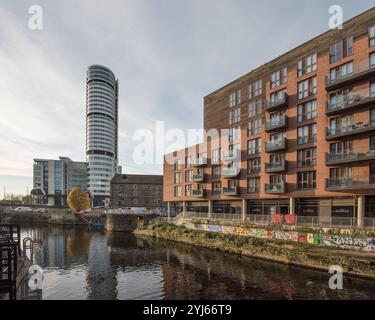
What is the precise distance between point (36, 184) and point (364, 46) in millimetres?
200514

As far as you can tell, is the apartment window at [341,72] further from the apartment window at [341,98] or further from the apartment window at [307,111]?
the apartment window at [307,111]

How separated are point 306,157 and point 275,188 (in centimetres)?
605

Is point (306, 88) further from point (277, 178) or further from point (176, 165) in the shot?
point (176, 165)

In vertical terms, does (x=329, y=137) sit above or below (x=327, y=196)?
above

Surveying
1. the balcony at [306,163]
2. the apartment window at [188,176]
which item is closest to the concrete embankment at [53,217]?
the apartment window at [188,176]

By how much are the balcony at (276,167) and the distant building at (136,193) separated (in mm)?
78271

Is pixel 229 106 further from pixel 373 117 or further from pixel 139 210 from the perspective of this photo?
pixel 139 210

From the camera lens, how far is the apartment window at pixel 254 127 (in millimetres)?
44422

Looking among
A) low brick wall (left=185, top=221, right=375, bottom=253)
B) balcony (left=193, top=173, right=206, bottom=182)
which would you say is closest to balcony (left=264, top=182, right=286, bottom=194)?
low brick wall (left=185, top=221, right=375, bottom=253)

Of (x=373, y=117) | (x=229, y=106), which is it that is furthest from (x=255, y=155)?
(x=373, y=117)

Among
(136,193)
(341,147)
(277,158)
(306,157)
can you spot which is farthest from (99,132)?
(341,147)

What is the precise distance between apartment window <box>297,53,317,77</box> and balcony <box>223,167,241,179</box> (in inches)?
700

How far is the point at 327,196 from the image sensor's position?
34125 mm

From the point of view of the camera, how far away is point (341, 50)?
109ft
